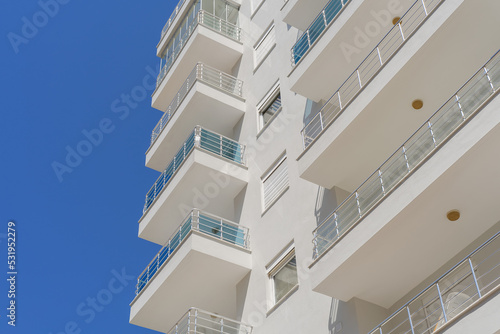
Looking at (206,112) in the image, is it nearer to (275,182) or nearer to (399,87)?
(275,182)

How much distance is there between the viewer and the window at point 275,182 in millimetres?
17734

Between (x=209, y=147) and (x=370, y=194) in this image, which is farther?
(x=209, y=147)

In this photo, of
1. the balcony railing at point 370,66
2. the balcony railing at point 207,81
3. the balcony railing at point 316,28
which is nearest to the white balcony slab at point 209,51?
the balcony railing at point 207,81

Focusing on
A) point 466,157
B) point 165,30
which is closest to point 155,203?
point 165,30

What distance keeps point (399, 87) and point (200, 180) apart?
8.26 m

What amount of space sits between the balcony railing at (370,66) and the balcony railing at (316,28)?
1567 mm

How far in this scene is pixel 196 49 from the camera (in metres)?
24.6

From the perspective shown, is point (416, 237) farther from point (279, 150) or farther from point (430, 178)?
point (279, 150)

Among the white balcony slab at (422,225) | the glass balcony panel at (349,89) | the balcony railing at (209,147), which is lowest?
the white balcony slab at (422,225)

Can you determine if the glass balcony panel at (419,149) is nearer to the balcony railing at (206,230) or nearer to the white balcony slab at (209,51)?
the balcony railing at (206,230)

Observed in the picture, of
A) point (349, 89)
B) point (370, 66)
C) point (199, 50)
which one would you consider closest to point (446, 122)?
point (370, 66)

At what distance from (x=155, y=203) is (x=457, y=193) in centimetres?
1220

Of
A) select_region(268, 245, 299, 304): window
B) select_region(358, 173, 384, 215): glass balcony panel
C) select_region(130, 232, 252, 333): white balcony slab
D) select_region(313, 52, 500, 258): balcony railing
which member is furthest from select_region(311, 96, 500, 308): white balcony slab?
select_region(130, 232, 252, 333): white balcony slab

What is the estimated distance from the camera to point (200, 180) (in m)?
20.1
